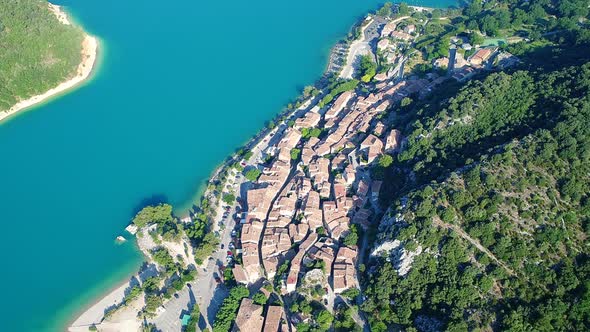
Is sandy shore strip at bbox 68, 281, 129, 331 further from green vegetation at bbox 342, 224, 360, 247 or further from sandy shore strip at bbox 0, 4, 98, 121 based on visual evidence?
sandy shore strip at bbox 0, 4, 98, 121

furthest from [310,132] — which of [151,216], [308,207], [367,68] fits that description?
[151,216]

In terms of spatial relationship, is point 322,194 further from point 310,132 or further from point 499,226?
point 499,226

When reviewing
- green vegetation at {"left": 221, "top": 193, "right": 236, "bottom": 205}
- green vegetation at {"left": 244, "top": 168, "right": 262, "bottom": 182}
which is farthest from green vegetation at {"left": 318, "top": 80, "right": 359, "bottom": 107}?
green vegetation at {"left": 221, "top": 193, "right": 236, "bottom": 205}

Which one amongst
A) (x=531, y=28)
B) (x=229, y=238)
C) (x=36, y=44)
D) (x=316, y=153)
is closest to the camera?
(x=229, y=238)

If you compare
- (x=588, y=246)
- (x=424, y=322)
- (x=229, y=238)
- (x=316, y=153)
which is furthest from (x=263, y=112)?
(x=588, y=246)

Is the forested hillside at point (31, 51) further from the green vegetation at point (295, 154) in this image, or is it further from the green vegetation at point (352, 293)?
the green vegetation at point (352, 293)

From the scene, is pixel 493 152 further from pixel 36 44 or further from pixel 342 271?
pixel 36 44
